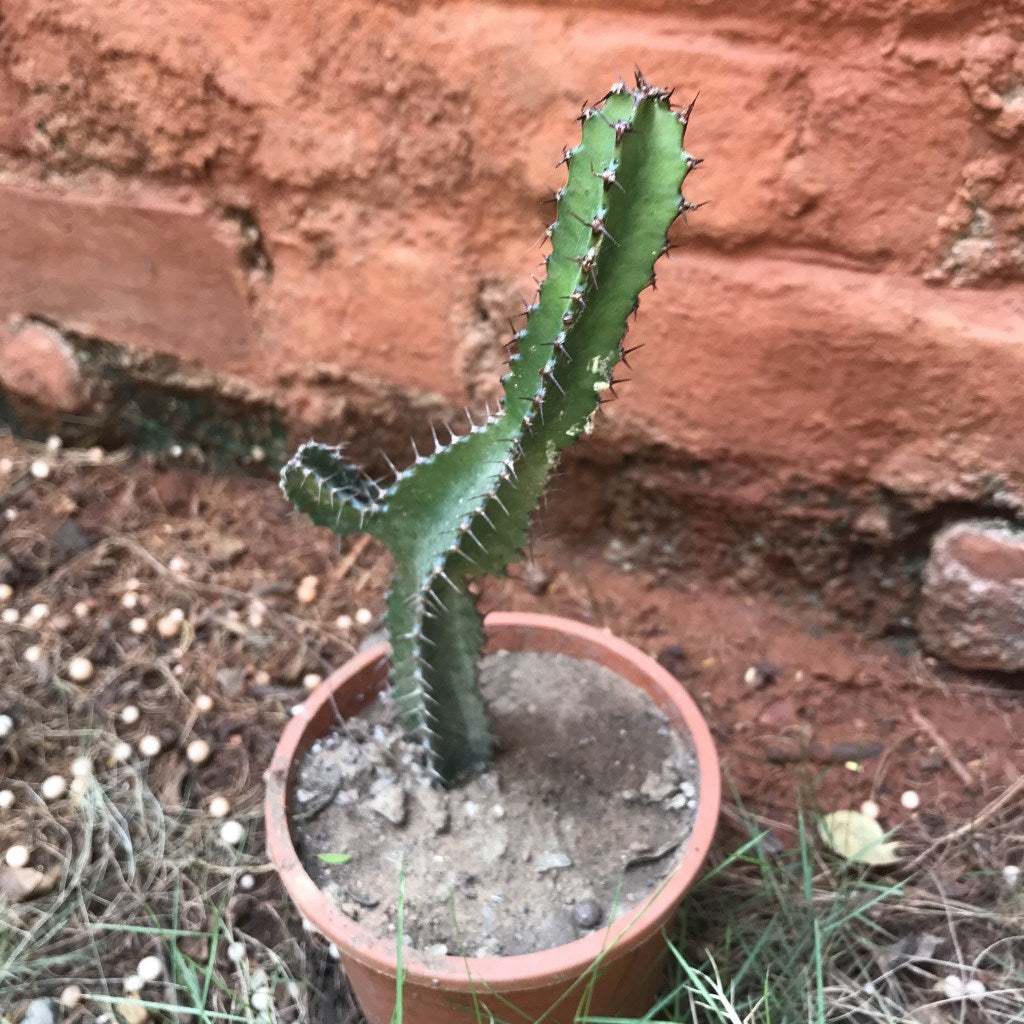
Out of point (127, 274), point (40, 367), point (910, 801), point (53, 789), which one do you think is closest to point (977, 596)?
point (910, 801)

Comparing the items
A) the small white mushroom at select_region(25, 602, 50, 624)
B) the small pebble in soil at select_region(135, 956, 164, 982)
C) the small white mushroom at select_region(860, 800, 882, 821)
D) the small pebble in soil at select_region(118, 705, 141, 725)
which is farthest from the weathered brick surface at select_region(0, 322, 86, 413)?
the small white mushroom at select_region(860, 800, 882, 821)

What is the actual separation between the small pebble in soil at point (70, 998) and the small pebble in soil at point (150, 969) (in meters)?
0.07

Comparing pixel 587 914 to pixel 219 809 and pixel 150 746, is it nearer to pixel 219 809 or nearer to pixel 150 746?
pixel 219 809

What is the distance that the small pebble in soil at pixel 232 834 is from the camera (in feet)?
4.13

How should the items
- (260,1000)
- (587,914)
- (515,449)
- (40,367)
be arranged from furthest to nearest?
(40,367) → (260,1000) → (587,914) → (515,449)

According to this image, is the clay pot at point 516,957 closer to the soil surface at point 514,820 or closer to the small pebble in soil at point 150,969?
the soil surface at point 514,820

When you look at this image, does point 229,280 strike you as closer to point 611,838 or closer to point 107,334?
point 107,334

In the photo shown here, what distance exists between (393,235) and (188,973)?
0.98 metres

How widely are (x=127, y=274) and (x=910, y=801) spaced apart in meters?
1.43

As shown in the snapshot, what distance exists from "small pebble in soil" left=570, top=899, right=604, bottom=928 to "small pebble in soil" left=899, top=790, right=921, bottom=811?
1.77ft

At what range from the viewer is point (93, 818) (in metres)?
1.28

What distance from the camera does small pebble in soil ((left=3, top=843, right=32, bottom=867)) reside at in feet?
4.06

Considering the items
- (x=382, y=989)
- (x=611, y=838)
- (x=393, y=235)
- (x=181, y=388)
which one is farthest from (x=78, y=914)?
(x=393, y=235)

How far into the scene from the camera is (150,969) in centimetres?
114
